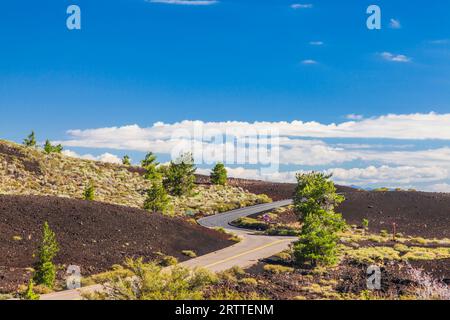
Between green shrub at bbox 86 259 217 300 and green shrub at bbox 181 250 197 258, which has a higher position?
green shrub at bbox 86 259 217 300

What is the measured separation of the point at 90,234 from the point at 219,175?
175 ft

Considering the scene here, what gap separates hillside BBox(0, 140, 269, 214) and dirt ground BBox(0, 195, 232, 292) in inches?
819

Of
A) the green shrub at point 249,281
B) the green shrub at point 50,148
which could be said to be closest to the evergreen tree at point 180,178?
the green shrub at point 50,148

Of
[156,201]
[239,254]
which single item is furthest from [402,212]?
[239,254]

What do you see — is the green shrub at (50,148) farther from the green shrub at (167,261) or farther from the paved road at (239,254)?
the green shrub at (167,261)

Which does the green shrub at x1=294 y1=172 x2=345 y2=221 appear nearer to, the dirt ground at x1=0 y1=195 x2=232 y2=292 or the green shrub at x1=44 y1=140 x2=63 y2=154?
the dirt ground at x1=0 y1=195 x2=232 y2=292

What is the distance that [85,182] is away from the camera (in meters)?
67.4

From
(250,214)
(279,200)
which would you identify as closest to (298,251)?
(250,214)

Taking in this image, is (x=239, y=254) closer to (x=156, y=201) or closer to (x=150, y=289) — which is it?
(x=156, y=201)

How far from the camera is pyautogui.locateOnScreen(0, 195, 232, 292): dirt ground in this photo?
28.0m

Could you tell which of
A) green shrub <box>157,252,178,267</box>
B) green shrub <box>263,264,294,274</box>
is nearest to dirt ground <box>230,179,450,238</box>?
green shrub <box>263,264,294,274</box>

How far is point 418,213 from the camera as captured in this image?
211ft

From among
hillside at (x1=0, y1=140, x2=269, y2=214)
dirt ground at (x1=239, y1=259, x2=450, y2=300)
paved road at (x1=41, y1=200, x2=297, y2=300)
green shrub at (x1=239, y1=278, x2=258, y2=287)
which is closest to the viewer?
paved road at (x1=41, y1=200, x2=297, y2=300)
